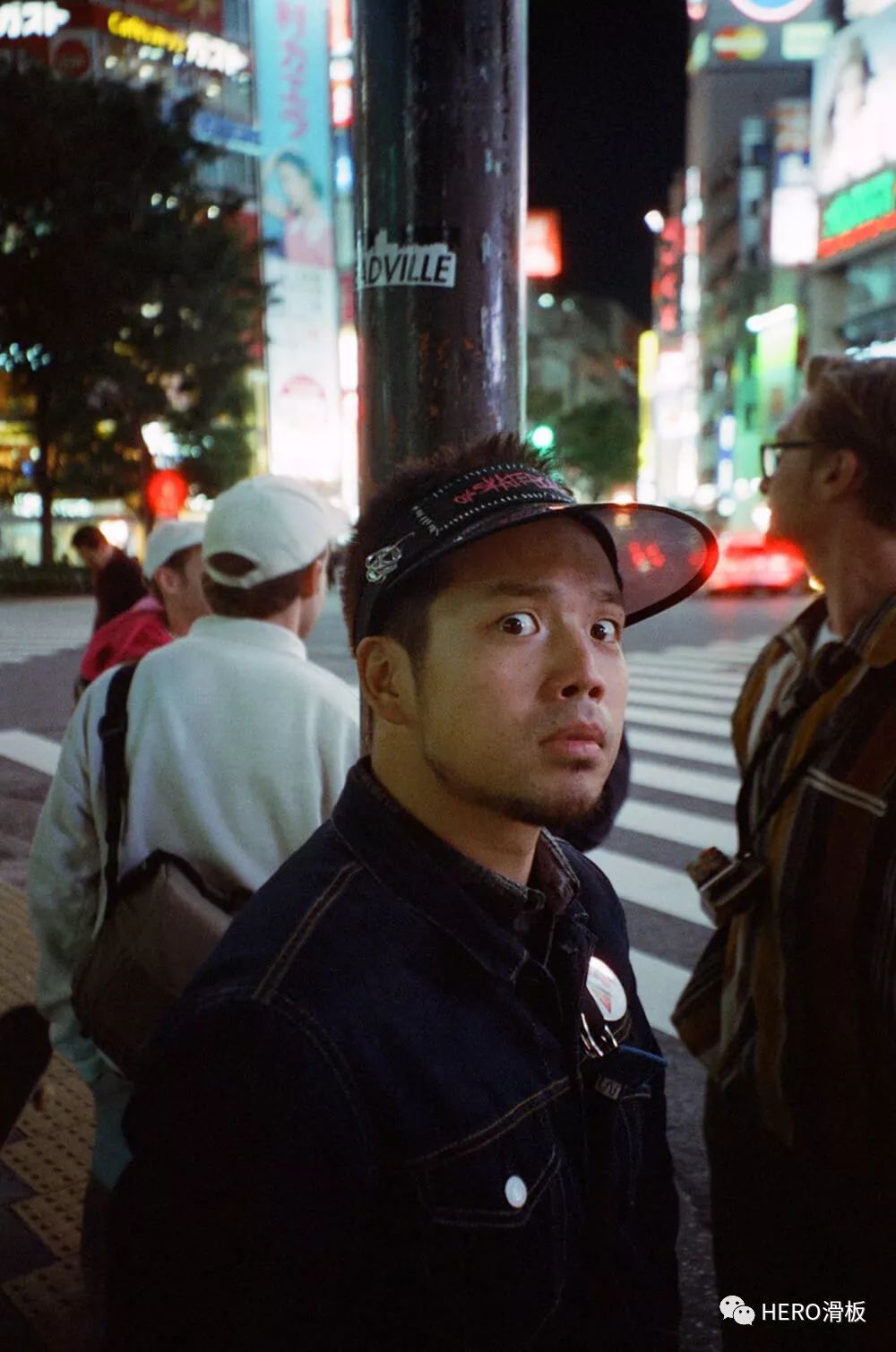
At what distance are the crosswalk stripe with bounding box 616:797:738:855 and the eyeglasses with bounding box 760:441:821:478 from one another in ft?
Answer: 14.5

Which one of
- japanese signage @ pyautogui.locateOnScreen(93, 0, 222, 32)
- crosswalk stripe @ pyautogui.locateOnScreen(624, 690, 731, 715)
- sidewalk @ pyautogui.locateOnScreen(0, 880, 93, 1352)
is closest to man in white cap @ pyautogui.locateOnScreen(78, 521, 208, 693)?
sidewalk @ pyautogui.locateOnScreen(0, 880, 93, 1352)

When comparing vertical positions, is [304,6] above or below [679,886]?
above

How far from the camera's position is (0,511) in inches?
1876

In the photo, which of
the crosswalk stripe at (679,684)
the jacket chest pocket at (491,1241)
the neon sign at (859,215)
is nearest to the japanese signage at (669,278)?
the neon sign at (859,215)

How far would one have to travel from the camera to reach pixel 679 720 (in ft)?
36.1

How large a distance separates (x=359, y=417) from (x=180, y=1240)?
68.6 inches

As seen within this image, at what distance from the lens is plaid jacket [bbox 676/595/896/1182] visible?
1784 mm

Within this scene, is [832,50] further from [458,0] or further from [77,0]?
[458,0]

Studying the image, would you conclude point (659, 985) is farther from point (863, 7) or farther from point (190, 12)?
point (190, 12)

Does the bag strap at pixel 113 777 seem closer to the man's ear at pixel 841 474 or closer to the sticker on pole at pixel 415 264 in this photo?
the sticker on pole at pixel 415 264

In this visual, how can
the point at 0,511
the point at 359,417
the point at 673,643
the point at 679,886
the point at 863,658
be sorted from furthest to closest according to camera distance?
the point at 0,511
the point at 673,643
the point at 679,886
the point at 359,417
the point at 863,658

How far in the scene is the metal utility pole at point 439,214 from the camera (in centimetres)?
214

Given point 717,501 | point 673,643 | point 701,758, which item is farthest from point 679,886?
point 717,501

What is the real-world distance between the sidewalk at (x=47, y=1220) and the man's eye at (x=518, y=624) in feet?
7.21
